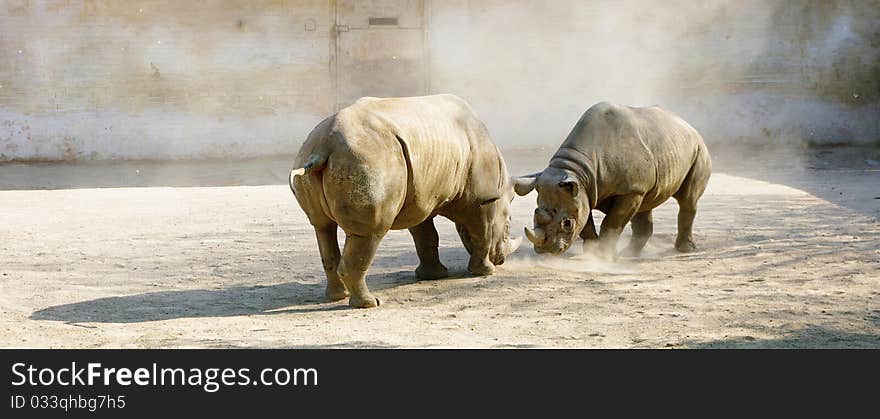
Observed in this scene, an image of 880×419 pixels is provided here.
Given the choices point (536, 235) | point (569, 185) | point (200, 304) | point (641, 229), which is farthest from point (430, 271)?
point (641, 229)

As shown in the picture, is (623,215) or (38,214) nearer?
(623,215)

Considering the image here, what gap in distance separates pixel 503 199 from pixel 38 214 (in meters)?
5.67

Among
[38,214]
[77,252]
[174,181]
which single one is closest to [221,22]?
[174,181]

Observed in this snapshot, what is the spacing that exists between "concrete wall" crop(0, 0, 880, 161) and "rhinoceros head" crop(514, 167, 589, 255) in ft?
30.2

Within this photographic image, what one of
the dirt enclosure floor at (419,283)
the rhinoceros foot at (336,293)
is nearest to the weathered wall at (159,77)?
the dirt enclosure floor at (419,283)

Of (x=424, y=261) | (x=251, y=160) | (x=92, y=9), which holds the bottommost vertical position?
(x=251, y=160)

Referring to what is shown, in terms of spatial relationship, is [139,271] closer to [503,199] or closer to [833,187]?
[503,199]

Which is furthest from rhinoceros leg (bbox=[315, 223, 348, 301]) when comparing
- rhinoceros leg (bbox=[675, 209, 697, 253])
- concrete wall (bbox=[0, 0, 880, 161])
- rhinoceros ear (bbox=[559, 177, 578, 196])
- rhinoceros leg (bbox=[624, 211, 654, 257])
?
concrete wall (bbox=[0, 0, 880, 161])

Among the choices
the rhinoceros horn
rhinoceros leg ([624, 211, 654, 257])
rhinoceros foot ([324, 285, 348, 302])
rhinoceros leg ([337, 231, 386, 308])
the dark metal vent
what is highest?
the dark metal vent

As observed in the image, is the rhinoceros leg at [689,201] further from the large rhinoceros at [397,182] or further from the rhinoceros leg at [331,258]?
the rhinoceros leg at [331,258]

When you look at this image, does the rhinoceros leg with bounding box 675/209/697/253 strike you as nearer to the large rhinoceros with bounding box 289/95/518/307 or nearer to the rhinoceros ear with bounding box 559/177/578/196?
the rhinoceros ear with bounding box 559/177/578/196

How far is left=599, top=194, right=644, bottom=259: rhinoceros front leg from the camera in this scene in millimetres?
9055

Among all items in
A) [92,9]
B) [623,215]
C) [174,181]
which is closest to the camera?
[623,215]

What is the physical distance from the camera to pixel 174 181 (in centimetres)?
1560
